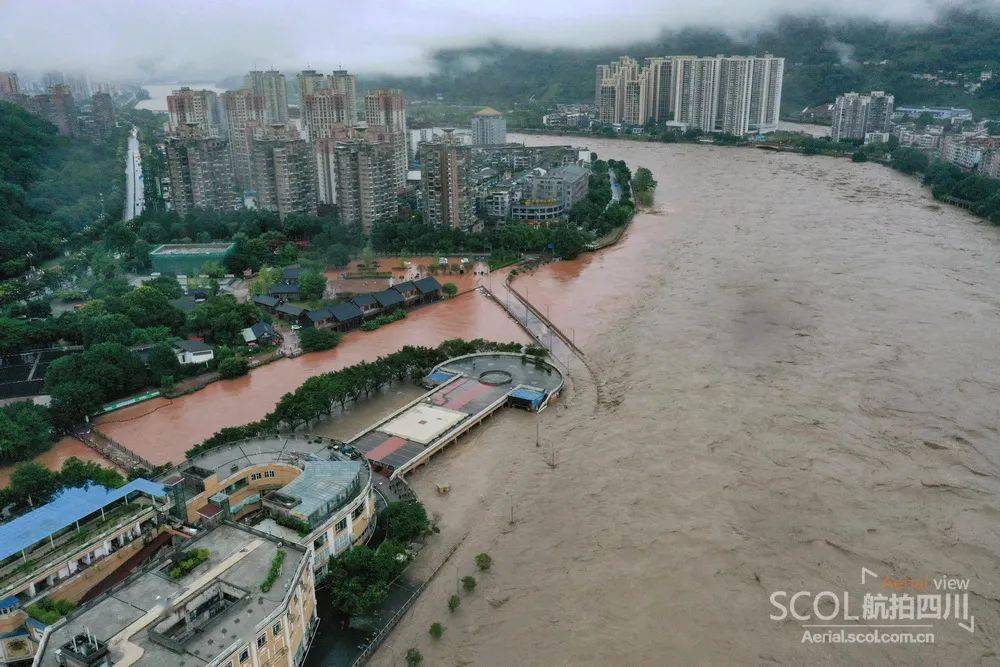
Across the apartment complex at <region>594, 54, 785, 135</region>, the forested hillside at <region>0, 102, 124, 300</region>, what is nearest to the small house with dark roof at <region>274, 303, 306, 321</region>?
the forested hillside at <region>0, 102, 124, 300</region>

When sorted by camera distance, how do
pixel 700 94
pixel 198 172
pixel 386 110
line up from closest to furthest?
pixel 198 172
pixel 386 110
pixel 700 94

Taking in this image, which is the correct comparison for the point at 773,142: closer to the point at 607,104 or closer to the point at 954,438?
the point at 607,104

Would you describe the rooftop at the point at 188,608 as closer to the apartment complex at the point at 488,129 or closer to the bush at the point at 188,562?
the bush at the point at 188,562

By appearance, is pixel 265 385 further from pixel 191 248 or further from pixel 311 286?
pixel 191 248

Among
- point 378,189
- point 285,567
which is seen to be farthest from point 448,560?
point 378,189

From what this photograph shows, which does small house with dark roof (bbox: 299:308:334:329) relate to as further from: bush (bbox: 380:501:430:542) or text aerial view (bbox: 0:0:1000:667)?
bush (bbox: 380:501:430:542)

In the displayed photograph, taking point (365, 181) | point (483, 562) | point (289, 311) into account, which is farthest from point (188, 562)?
point (365, 181)

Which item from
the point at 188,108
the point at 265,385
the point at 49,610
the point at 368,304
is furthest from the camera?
the point at 188,108

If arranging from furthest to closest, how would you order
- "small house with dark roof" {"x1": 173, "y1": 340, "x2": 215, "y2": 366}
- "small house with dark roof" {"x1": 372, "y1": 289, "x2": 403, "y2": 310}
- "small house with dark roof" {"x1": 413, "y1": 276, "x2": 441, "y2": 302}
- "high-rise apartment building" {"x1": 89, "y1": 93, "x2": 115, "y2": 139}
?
"high-rise apartment building" {"x1": 89, "y1": 93, "x2": 115, "y2": 139} → "small house with dark roof" {"x1": 413, "y1": 276, "x2": 441, "y2": 302} → "small house with dark roof" {"x1": 372, "y1": 289, "x2": 403, "y2": 310} → "small house with dark roof" {"x1": 173, "y1": 340, "x2": 215, "y2": 366}
